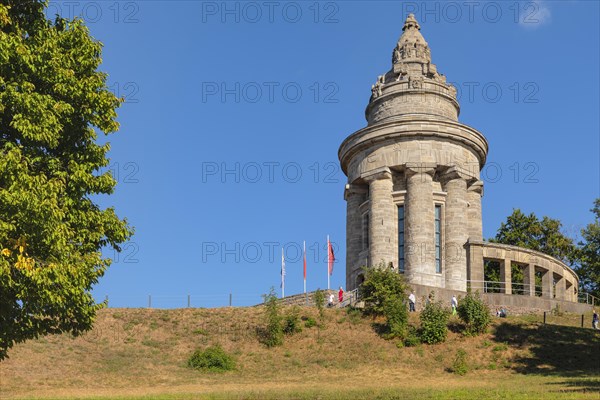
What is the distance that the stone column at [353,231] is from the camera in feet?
169

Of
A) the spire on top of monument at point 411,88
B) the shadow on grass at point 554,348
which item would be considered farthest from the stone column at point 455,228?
the shadow on grass at point 554,348

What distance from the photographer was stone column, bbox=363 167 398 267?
48875 mm

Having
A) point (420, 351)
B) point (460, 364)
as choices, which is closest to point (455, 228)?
point (420, 351)

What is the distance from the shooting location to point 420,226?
160ft

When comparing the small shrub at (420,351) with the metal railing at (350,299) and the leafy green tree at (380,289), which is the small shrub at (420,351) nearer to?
the leafy green tree at (380,289)

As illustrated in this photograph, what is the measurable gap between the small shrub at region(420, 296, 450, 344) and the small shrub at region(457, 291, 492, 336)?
2.67 ft

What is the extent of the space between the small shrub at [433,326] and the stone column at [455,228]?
10638 mm

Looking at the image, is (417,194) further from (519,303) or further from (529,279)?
(519,303)

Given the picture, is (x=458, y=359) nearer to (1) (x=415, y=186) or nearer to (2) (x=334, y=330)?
(2) (x=334, y=330)

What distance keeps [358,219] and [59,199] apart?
33528 millimetres

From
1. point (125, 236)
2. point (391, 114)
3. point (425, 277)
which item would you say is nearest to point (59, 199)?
point (125, 236)

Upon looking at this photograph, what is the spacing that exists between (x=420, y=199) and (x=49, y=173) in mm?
31304

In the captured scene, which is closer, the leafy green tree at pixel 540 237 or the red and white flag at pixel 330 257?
the red and white flag at pixel 330 257

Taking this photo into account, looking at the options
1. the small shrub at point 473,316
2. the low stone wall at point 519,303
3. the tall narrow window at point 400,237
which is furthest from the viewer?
the tall narrow window at point 400,237
